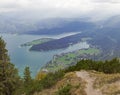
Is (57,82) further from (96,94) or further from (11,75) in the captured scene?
(11,75)

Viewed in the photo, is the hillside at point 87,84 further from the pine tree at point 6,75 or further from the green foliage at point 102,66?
the pine tree at point 6,75

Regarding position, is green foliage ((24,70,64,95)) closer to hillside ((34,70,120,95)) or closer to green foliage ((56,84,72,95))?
hillside ((34,70,120,95))

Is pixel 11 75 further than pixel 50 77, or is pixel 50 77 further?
pixel 11 75

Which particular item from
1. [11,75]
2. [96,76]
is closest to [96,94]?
[96,76]

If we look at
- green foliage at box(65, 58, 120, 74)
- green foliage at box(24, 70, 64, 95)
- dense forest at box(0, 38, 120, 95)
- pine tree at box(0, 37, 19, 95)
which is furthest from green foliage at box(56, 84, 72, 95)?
pine tree at box(0, 37, 19, 95)

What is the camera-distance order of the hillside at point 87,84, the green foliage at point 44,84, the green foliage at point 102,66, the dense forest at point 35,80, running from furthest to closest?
the green foliage at point 102,66 → the dense forest at point 35,80 → the green foliage at point 44,84 → the hillside at point 87,84

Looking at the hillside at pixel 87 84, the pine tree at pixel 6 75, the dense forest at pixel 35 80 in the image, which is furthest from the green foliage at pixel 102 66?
the pine tree at pixel 6 75
